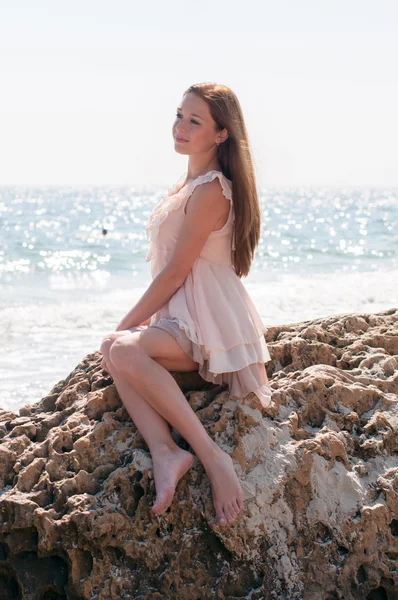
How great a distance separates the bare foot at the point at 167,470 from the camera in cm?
308

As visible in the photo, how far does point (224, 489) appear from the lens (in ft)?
10.3

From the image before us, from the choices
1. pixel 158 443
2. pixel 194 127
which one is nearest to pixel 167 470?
pixel 158 443

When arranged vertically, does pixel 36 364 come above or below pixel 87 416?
below

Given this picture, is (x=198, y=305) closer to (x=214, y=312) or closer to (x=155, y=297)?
(x=214, y=312)

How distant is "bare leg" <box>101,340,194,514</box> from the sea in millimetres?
2102

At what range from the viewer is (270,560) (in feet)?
10.3

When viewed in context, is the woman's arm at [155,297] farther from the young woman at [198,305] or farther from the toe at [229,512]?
the toe at [229,512]

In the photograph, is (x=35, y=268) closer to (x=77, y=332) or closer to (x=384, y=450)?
(x=77, y=332)

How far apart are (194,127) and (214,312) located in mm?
878

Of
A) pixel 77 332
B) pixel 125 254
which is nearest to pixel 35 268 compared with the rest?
pixel 125 254

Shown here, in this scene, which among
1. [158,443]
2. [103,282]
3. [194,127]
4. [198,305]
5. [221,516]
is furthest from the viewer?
[103,282]

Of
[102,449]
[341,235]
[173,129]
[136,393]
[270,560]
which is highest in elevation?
[173,129]

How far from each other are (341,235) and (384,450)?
26982mm

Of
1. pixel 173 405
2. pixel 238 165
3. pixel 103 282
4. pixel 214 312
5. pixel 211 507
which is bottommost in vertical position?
pixel 103 282
